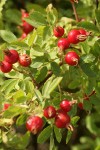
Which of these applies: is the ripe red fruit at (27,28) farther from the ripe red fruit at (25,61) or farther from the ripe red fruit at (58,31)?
the ripe red fruit at (25,61)

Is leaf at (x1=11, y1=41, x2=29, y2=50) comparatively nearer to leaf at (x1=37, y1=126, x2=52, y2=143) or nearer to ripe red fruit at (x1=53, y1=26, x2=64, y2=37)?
ripe red fruit at (x1=53, y1=26, x2=64, y2=37)

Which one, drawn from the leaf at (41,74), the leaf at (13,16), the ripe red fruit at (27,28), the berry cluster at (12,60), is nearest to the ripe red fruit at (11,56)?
the berry cluster at (12,60)

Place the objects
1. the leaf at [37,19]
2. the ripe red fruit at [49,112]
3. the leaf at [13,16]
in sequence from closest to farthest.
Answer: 1. the ripe red fruit at [49,112]
2. the leaf at [37,19]
3. the leaf at [13,16]

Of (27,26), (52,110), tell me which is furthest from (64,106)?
(27,26)

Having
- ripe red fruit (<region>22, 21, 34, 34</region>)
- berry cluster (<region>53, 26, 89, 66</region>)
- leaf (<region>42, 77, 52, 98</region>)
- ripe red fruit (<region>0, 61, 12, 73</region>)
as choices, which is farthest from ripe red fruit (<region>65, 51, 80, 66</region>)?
ripe red fruit (<region>22, 21, 34, 34</region>)

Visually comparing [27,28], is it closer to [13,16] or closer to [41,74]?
[13,16]

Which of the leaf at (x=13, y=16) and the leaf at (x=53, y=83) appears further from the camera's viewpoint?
the leaf at (x=13, y=16)

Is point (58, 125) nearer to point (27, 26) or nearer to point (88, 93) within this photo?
point (88, 93)
